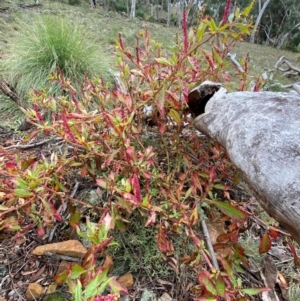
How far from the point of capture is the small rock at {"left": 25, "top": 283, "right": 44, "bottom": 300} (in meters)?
1.53

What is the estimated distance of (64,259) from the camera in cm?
166

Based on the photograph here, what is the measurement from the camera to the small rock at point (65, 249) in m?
1.65

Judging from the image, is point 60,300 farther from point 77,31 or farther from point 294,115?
point 77,31

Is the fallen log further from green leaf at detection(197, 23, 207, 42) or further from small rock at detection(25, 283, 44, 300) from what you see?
small rock at detection(25, 283, 44, 300)

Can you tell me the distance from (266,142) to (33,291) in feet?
4.02

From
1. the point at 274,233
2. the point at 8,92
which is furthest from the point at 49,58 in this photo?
the point at 274,233

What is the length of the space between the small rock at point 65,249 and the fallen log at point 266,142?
86 cm

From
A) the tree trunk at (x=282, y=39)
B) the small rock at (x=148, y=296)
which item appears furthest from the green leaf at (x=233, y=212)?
the tree trunk at (x=282, y=39)

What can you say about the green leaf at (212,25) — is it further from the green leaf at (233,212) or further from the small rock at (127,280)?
the small rock at (127,280)

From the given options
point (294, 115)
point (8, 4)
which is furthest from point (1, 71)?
point (8, 4)

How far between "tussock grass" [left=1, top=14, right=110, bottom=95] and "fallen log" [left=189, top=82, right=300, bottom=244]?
110 inches

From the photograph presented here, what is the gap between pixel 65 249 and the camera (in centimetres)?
166

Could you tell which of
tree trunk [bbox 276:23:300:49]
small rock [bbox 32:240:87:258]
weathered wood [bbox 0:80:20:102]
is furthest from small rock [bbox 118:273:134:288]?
tree trunk [bbox 276:23:300:49]

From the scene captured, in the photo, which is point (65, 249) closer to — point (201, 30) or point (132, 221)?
point (132, 221)
